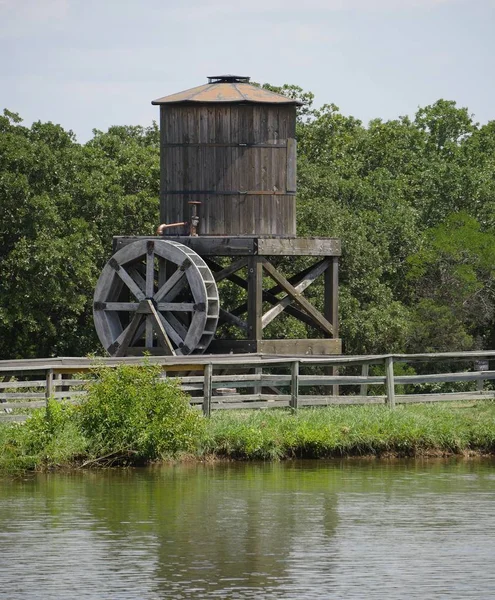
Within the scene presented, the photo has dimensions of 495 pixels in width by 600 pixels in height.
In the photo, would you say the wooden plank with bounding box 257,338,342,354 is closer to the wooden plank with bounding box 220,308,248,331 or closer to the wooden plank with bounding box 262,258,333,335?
the wooden plank with bounding box 262,258,333,335

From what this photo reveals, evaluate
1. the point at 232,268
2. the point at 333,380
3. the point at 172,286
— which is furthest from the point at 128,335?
the point at 333,380

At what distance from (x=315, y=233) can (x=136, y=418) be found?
65.7 feet

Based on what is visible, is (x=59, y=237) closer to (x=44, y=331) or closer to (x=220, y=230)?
(x=44, y=331)

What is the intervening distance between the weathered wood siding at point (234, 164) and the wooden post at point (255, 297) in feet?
2.36

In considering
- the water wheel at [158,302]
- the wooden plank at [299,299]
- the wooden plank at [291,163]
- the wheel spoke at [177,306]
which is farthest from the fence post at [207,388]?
the wooden plank at [291,163]

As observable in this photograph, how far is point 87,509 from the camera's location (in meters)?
17.2

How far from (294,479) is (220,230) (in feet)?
34.6

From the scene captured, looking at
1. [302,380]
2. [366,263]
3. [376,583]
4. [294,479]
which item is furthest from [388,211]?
[376,583]

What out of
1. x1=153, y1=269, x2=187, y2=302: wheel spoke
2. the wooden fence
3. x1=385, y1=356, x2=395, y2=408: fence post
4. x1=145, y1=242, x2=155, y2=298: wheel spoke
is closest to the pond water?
the wooden fence

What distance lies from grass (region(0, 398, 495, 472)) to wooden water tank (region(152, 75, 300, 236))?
6.75m

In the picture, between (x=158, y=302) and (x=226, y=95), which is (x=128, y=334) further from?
(x=226, y=95)

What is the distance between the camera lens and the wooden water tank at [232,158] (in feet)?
96.3

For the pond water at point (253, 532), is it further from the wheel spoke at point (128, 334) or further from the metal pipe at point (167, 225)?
the wheel spoke at point (128, 334)

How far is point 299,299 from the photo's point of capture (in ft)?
99.8
